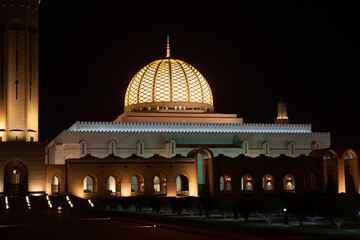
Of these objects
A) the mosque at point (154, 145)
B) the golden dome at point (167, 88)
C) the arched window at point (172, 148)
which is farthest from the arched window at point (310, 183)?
the golden dome at point (167, 88)

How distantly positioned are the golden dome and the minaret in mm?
12633

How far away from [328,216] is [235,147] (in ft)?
88.1

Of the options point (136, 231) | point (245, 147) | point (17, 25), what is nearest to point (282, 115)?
point (245, 147)

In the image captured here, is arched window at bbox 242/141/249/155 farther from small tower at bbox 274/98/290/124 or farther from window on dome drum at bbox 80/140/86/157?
window on dome drum at bbox 80/140/86/157

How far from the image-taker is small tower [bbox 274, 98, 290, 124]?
49438 millimetres

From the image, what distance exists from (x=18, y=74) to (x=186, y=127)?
1380 cm

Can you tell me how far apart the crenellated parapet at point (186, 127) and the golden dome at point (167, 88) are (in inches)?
112

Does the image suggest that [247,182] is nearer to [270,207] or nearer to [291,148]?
[291,148]

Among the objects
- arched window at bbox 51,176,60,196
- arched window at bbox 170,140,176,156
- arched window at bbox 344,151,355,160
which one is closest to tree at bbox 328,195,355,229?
arched window at bbox 344,151,355,160

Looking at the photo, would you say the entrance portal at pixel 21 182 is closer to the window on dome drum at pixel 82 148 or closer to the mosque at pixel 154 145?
the mosque at pixel 154 145

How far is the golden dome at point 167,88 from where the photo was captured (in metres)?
46.1

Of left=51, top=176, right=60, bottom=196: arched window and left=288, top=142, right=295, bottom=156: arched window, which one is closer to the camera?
A: left=51, top=176, right=60, bottom=196: arched window

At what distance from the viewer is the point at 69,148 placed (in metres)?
40.7

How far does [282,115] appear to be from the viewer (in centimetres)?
4978
